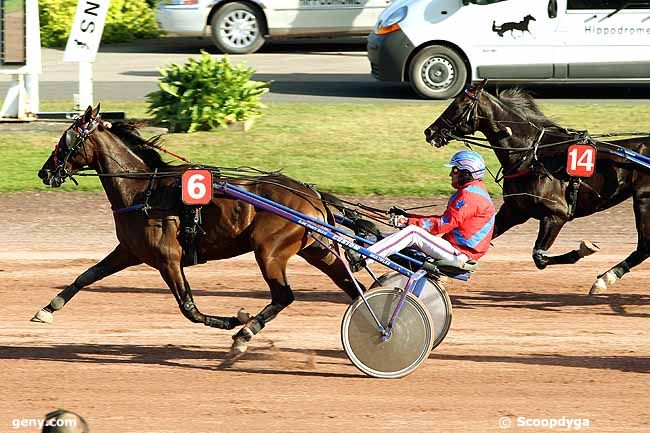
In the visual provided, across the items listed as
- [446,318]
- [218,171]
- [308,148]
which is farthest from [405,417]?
[308,148]

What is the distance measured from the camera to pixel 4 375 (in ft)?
23.2

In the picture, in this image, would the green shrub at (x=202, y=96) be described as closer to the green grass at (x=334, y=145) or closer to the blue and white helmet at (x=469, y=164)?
the green grass at (x=334, y=145)

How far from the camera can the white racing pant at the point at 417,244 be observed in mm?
6969

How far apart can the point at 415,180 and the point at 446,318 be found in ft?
17.6

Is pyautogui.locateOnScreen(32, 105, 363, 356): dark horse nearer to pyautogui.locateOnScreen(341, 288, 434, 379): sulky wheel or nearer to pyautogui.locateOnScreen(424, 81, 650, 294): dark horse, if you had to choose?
pyautogui.locateOnScreen(341, 288, 434, 379): sulky wheel

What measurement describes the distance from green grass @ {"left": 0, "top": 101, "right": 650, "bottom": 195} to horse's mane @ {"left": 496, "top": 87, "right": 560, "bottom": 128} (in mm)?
3128

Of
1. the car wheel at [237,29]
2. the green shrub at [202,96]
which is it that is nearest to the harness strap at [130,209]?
the green shrub at [202,96]

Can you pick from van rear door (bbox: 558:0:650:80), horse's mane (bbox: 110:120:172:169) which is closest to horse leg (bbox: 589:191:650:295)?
horse's mane (bbox: 110:120:172:169)

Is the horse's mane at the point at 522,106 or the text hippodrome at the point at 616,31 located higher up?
the horse's mane at the point at 522,106

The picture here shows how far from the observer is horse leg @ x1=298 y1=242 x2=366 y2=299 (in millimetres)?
7582

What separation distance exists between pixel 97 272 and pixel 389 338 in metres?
2.00

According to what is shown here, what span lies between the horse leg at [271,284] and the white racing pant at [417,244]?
573 millimetres

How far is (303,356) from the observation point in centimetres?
755

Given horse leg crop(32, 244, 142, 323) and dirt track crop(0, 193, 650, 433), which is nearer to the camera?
dirt track crop(0, 193, 650, 433)
